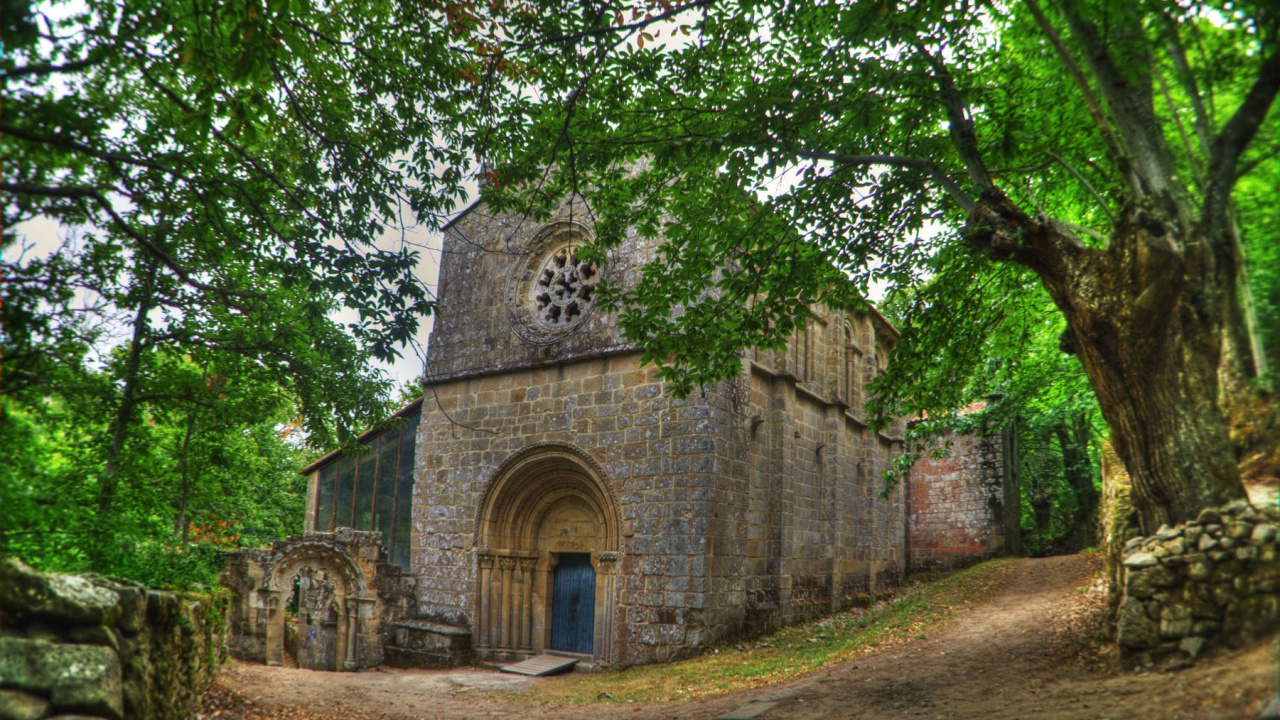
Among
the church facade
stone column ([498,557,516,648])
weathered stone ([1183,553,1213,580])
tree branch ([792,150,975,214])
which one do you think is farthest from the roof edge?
weathered stone ([1183,553,1213,580])

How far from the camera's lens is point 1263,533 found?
10.5ft

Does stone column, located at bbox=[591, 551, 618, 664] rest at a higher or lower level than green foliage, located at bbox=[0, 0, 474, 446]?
lower

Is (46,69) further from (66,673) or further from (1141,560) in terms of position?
(1141,560)

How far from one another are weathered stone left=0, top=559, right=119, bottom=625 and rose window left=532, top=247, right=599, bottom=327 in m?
8.89

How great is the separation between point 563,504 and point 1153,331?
966 cm

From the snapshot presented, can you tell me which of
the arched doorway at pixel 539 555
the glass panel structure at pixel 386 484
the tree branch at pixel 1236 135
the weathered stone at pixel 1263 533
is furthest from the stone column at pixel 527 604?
the tree branch at pixel 1236 135

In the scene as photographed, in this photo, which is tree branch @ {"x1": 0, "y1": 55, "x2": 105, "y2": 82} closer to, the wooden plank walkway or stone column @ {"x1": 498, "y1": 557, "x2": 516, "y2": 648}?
the wooden plank walkway

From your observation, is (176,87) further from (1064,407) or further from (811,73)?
(1064,407)

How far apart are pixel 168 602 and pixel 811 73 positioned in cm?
642

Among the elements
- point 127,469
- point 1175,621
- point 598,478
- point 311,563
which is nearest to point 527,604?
point 598,478

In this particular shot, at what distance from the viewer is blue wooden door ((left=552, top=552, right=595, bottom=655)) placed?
12156 millimetres

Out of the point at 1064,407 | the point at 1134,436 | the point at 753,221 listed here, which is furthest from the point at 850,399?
the point at 1134,436

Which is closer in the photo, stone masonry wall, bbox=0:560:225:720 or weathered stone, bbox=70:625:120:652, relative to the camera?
stone masonry wall, bbox=0:560:225:720

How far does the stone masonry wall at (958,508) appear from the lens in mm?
19406
